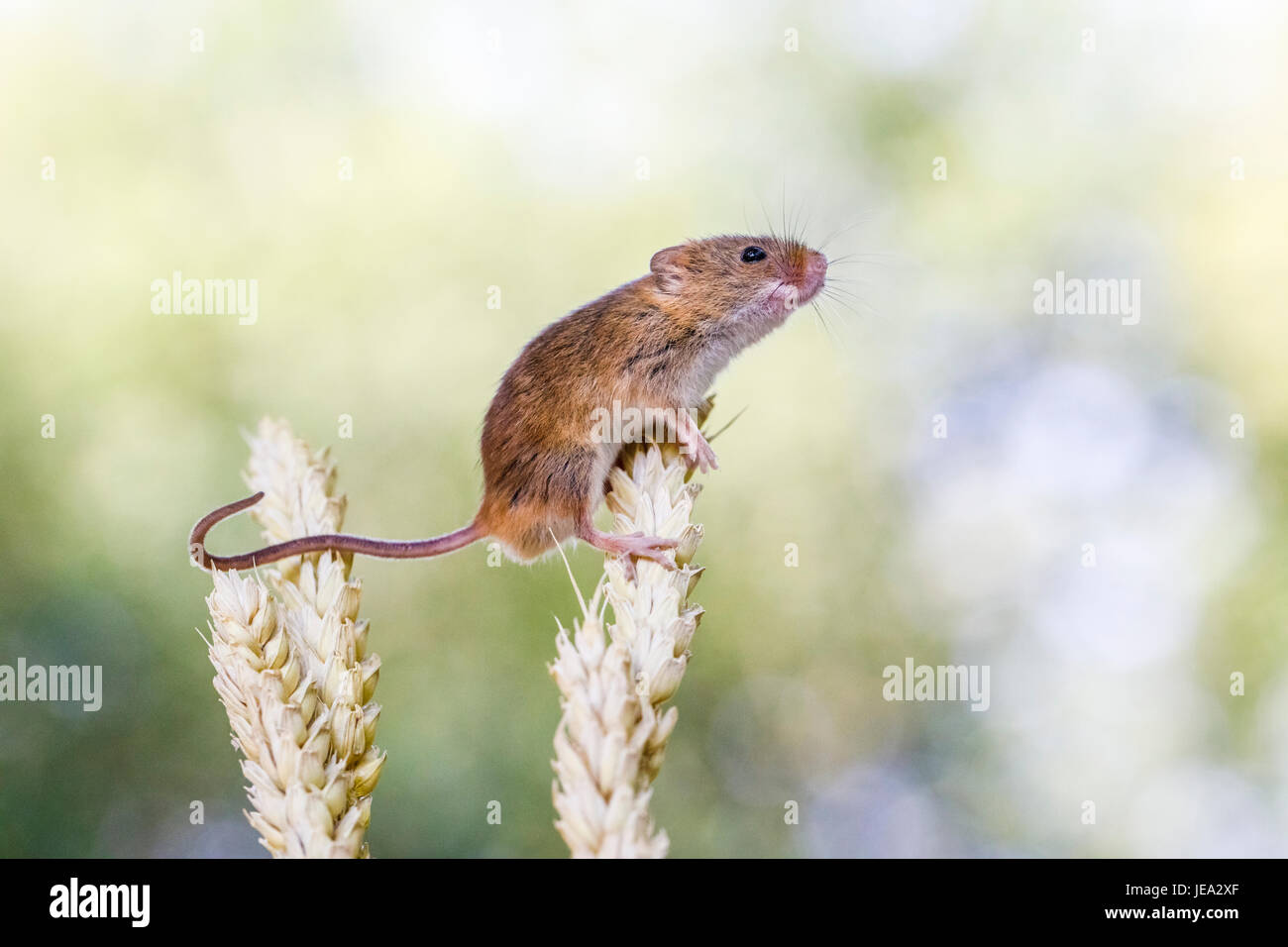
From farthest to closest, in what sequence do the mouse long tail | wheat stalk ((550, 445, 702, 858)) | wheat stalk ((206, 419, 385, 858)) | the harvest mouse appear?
the harvest mouse → the mouse long tail → wheat stalk ((206, 419, 385, 858)) → wheat stalk ((550, 445, 702, 858))

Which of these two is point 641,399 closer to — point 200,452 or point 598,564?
point 598,564

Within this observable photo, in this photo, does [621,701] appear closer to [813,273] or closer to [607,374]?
[607,374]

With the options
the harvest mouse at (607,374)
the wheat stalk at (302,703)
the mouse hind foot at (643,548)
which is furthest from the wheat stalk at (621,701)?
the harvest mouse at (607,374)

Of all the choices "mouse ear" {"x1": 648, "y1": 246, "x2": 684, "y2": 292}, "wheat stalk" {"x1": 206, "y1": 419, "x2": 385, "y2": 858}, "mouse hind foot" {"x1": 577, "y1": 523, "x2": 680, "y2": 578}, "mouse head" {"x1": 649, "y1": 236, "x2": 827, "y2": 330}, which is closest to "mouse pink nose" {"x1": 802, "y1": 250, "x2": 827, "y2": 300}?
"mouse head" {"x1": 649, "y1": 236, "x2": 827, "y2": 330}

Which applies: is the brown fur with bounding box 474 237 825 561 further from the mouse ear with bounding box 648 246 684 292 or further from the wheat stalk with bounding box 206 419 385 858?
the wheat stalk with bounding box 206 419 385 858

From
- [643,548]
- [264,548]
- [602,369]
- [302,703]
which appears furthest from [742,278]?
[302,703]

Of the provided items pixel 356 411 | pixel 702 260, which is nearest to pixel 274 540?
pixel 702 260
